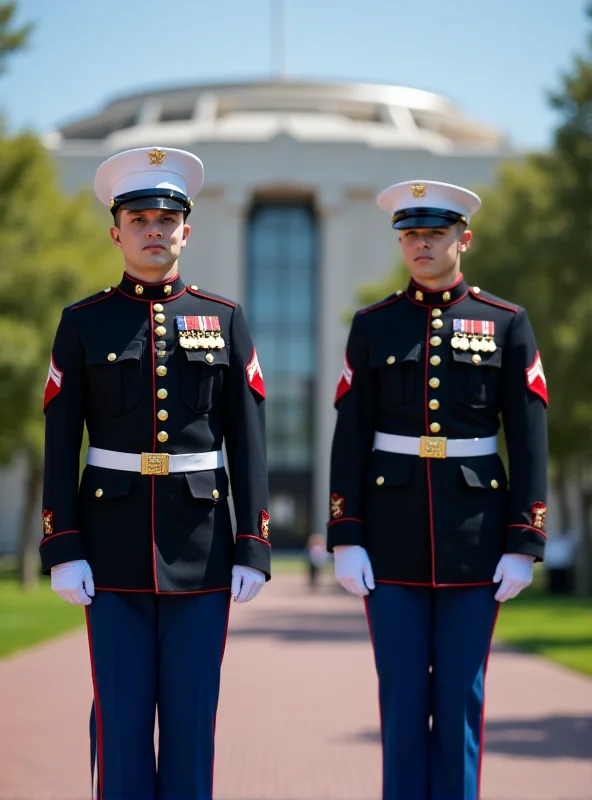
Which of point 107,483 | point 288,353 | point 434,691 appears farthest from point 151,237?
point 288,353

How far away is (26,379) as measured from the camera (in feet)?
83.7

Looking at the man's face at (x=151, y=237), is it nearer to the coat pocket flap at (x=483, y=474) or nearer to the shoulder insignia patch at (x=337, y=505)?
the shoulder insignia patch at (x=337, y=505)

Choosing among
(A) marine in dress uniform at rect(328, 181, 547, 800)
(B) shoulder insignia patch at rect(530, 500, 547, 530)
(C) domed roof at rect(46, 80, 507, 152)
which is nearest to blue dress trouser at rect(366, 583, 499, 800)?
(A) marine in dress uniform at rect(328, 181, 547, 800)

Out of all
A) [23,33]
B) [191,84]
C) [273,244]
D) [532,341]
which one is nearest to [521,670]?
[532,341]

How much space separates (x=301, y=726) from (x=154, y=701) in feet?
18.5

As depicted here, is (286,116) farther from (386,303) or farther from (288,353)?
(386,303)

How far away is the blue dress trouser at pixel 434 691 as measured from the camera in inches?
218

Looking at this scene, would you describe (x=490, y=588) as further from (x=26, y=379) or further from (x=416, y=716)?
(x=26, y=379)

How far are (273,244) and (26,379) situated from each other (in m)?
39.8

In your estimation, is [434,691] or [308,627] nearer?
[434,691]

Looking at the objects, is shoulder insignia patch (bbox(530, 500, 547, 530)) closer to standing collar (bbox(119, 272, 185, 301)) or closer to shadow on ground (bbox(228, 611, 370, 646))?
standing collar (bbox(119, 272, 185, 301))

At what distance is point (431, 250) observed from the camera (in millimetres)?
5879

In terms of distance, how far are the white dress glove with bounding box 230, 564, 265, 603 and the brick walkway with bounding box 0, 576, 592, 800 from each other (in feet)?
9.21

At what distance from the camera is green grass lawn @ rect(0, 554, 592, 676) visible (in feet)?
58.4
